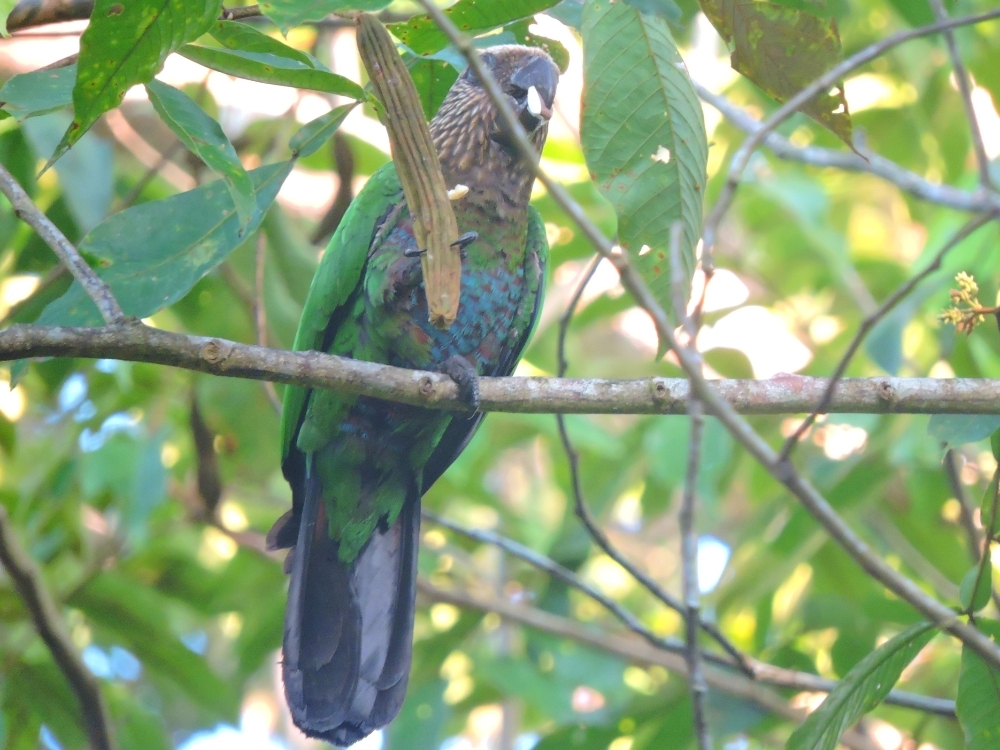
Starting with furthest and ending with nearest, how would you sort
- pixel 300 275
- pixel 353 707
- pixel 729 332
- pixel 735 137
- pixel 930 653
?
pixel 735 137 → pixel 930 653 → pixel 729 332 → pixel 300 275 → pixel 353 707

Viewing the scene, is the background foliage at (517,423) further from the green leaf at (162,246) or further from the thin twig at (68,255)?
the thin twig at (68,255)

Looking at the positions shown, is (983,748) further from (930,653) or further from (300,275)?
(930,653)

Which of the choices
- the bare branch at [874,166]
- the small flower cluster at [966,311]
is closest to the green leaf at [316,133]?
the small flower cluster at [966,311]

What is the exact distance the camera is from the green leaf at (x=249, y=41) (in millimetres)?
1927

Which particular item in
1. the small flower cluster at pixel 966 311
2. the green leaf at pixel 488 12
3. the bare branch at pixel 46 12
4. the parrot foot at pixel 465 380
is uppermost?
the bare branch at pixel 46 12

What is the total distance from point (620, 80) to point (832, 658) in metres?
2.26

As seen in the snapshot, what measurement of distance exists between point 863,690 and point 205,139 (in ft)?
5.54

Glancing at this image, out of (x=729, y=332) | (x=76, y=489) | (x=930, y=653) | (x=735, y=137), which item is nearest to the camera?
(x=76, y=489)

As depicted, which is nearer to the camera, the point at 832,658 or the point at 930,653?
the point at 832,658

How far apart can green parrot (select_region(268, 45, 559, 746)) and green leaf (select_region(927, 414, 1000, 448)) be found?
119cm

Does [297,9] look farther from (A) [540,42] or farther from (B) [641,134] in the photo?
(A) [540,42]

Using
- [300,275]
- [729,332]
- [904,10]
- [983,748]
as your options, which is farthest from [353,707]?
[904,10]

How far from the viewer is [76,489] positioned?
12.0 ft

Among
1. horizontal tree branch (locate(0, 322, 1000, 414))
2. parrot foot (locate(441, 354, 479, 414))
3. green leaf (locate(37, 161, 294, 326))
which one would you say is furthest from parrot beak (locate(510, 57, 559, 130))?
horizontal tree branch (locate(0, 322, 1000, 414))
